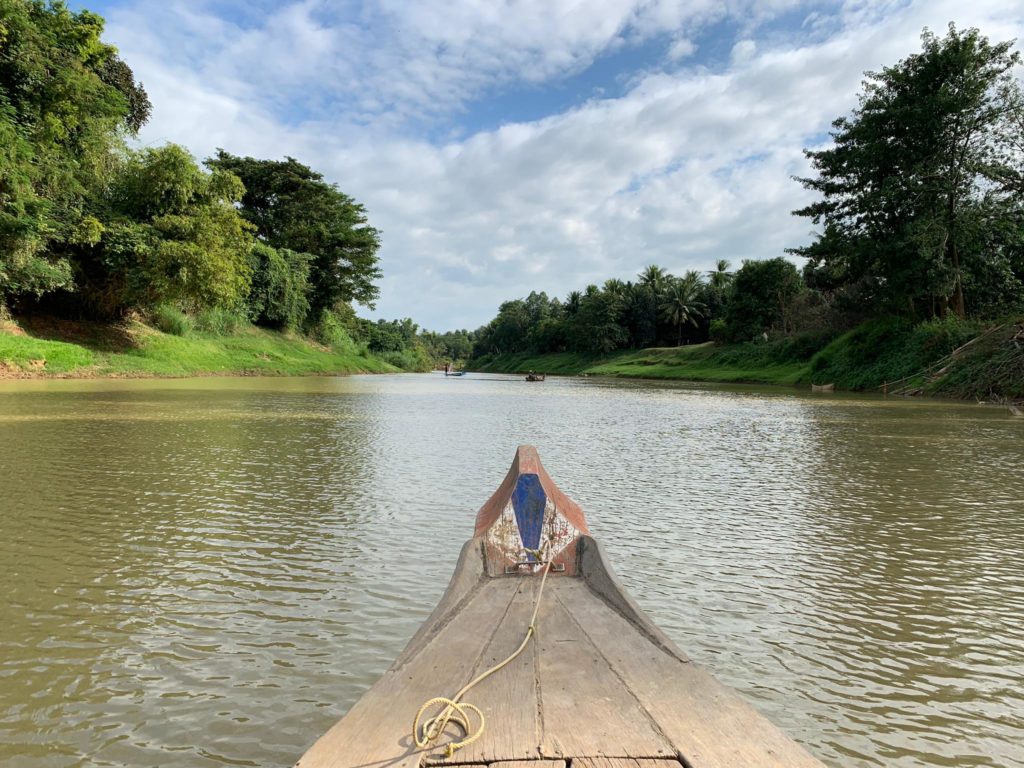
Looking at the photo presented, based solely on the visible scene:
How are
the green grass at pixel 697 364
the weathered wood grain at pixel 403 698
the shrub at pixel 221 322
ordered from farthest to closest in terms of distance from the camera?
the green grass at pixel 697 364, the shrub at pixel 221 322, the weathered wood grain at pixel 403 698

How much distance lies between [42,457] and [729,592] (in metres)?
9.72

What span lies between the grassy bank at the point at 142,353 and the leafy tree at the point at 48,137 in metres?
2.39

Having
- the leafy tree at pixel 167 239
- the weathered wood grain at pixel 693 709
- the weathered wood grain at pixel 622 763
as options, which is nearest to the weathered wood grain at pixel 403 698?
the weathered wood grain at pixel 622 763

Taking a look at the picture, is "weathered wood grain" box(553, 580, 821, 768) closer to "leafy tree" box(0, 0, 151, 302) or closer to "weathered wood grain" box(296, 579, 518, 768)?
"weathered wood grain" box(296, 579, 518, 768)

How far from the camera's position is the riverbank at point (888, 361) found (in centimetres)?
2436

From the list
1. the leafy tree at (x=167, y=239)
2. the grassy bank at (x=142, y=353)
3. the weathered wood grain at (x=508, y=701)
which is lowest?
the weathered wood grain at (x=508, y=701)

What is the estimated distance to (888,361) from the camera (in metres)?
31.8

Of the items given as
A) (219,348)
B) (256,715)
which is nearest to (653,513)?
(256,715)

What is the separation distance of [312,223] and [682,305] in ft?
142

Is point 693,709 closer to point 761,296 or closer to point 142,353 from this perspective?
point 142,353

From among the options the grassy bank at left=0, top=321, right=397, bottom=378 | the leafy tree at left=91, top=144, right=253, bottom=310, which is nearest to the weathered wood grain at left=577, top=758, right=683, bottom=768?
the grassy bank at left=0, top=321, right=397, bottom=378

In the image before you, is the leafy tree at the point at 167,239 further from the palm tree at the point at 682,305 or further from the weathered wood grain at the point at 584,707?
the palm tree at the point at 682,305

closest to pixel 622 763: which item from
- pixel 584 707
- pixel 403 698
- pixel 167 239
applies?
pixel 584 707

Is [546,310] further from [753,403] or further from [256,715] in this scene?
[256,715]
